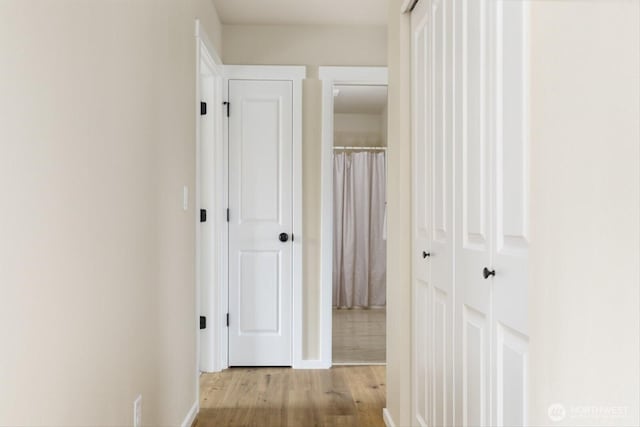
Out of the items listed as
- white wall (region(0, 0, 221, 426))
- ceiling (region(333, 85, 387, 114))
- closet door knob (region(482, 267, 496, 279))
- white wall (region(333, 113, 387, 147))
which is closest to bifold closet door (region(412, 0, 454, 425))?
closet door knob (region(482, 267, 496, 279))

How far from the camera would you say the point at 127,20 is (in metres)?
1.77

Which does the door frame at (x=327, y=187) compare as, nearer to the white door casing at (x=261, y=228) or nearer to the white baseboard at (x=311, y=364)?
the white baseboard at (x=311, y=364)

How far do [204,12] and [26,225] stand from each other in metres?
2.37

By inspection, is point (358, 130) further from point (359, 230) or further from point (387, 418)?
point (387, 418)

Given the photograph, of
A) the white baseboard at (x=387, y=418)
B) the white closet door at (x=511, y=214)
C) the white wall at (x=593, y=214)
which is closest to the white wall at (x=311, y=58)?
the white baseboard at (x=387, y=418)

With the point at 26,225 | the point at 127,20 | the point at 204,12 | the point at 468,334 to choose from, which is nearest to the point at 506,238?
the point at 468,334

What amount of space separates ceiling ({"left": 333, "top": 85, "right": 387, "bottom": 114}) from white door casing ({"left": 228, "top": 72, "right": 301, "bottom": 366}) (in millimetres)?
1645

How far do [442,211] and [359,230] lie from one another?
440cm

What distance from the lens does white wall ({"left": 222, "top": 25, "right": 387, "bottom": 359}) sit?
382cm

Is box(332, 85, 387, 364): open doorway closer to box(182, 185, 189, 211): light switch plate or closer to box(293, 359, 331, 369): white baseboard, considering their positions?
box(293, 359, 331, 369): white baseboard

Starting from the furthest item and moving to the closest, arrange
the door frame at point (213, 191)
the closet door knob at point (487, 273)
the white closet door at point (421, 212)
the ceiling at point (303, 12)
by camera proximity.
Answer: the door frame at point (213, 191)
the ceiling at point (303, 12)
the white closet door at point (421, 212)
the closet door knob at point (487, 273)

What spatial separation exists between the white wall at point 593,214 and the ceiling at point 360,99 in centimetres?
427

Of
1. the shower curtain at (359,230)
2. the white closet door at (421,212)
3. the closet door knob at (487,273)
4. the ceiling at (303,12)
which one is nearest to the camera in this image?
the closet door knob at (487,273)

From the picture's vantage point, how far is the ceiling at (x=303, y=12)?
345 centimetres
